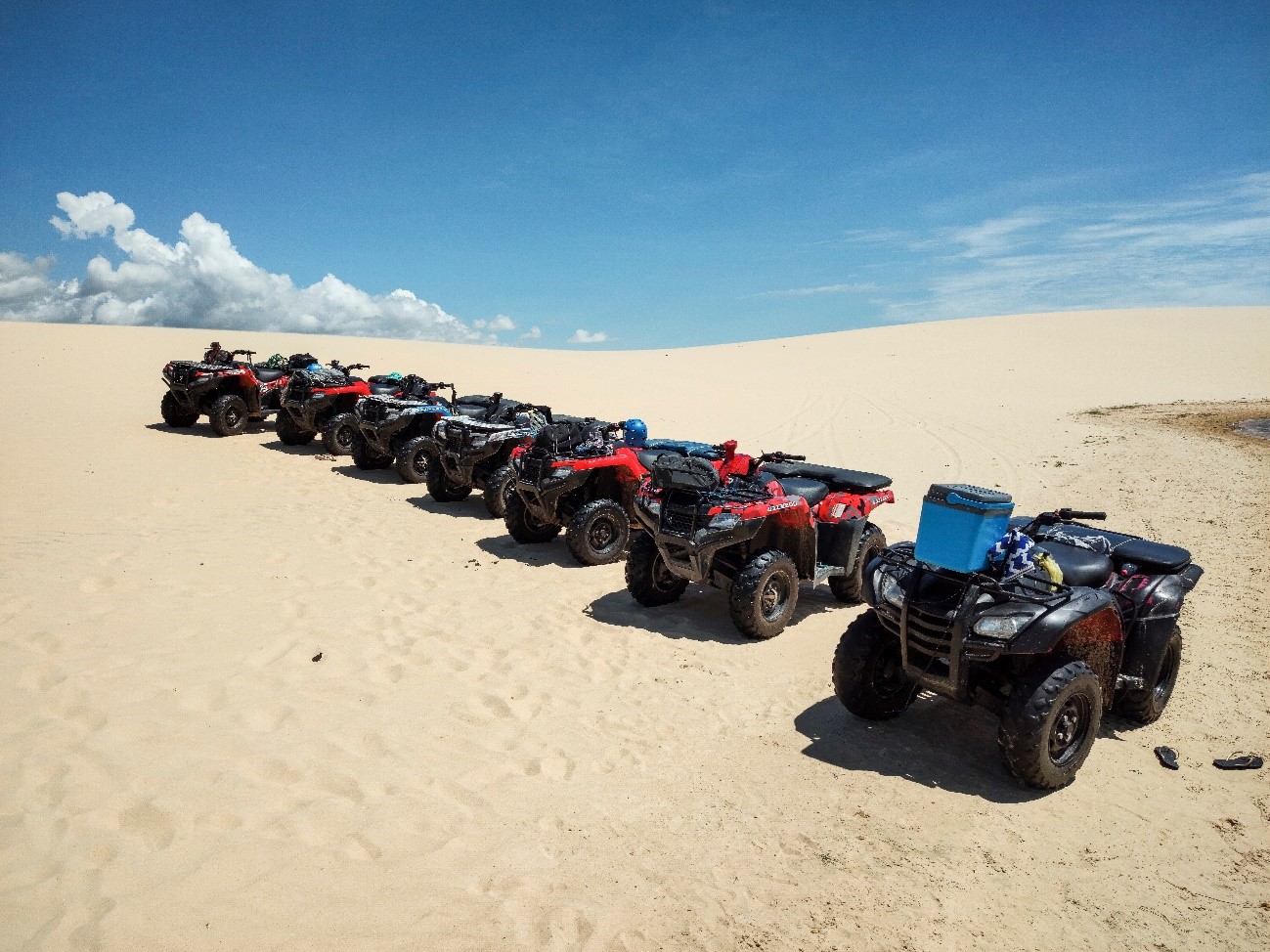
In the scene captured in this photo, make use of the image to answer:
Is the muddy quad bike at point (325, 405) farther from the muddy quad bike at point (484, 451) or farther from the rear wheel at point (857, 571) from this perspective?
the rear wheel at point (857, 571)

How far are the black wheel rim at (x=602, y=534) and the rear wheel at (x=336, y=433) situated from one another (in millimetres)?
7347

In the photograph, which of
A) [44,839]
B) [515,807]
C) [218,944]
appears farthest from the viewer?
[515,807]

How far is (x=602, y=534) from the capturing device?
7961 mm

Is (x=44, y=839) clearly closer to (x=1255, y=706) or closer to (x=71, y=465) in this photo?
(x=1255, y=706)

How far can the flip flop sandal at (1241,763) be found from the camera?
4.12 m

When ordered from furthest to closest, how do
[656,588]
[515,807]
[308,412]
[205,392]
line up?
[205,392] → [308,412] → [656,588] → [515,807]

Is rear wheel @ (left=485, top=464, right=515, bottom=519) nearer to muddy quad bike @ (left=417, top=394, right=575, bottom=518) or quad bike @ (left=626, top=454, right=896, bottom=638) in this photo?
muddy quad bike @ (left=417, top=394, right=575, bottom=518)

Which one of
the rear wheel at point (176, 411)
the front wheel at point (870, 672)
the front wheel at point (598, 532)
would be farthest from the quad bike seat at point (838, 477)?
the rear wheel at point (176, 411)

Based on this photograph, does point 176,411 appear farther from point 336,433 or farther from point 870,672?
point 870,672

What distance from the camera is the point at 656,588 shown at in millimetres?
6578

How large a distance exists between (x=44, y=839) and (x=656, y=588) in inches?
174

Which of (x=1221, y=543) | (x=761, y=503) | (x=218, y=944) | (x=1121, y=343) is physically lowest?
(x=218, y=944)

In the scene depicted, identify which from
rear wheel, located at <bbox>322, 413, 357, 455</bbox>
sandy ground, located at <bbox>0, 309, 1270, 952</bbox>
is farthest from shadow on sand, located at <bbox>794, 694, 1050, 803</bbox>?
rear wheel, located at <bbox>322, 413, 357, 455</bbox>

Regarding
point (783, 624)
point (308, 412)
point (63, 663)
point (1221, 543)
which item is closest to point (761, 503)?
point (783, 624)
